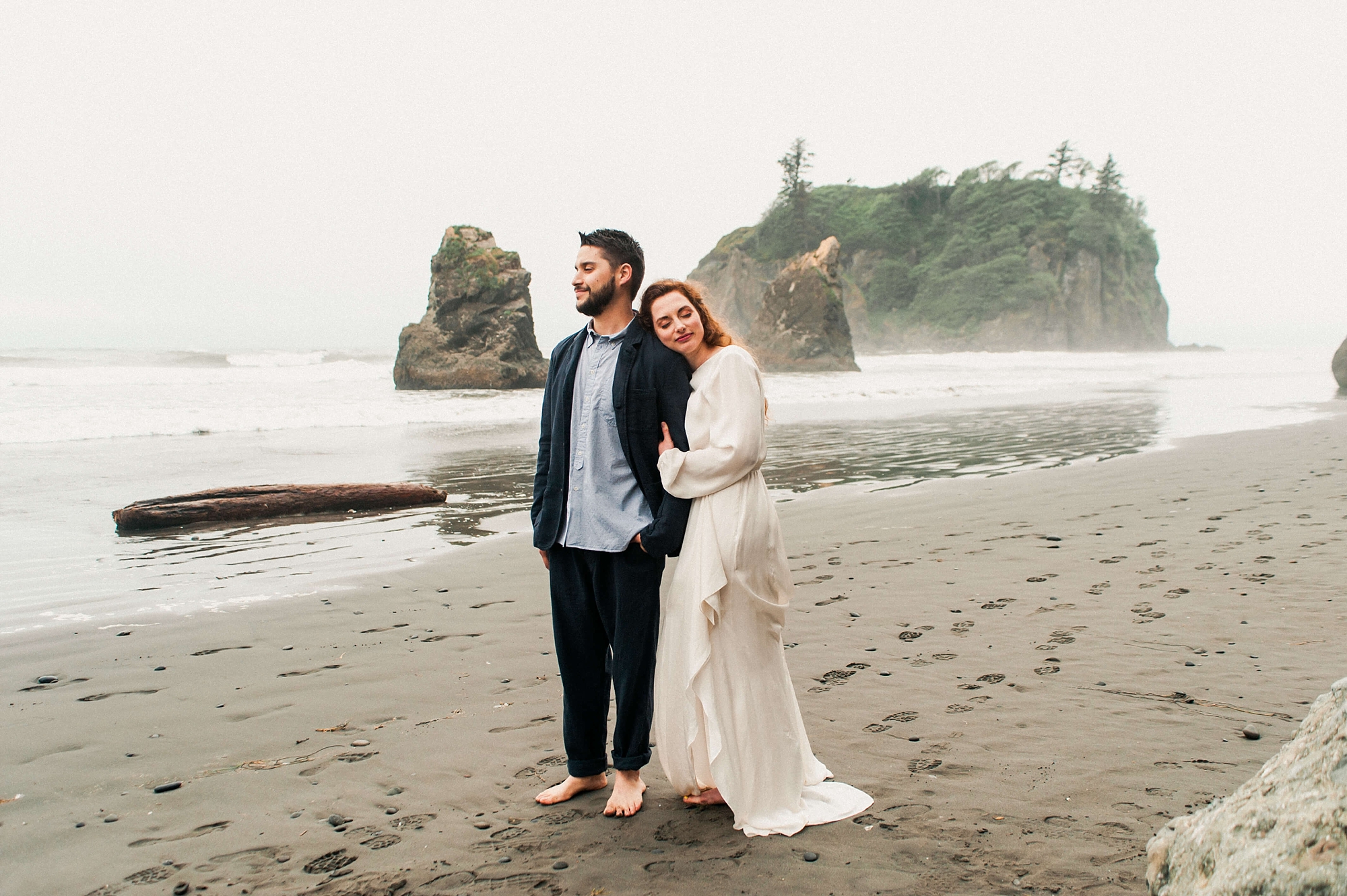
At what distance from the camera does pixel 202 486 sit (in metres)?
9.50

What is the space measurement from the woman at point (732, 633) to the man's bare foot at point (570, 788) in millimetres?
353

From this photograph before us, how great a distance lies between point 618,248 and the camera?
2.96 m

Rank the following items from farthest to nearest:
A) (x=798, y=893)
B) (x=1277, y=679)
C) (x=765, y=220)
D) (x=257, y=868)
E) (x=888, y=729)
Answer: (x=765, y=220) → (x=1277, y=679) → (x=888, y=729) → (x=257, y=868) → (x=798, y=893)

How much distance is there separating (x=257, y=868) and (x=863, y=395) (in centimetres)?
2292

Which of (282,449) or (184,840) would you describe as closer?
(184,840)

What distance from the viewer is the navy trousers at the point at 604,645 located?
2838 millimetres

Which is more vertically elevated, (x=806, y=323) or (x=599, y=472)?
(x=806, y=323)

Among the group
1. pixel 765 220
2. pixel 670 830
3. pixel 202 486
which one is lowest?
pixel 670 830

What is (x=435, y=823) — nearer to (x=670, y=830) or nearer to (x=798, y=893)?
(x=670, y=830)

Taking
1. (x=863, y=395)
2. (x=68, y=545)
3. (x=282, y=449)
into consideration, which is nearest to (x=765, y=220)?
(x=863, y=395)

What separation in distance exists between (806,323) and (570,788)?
39102 mm

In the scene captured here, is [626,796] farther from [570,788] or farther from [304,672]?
[304,672]

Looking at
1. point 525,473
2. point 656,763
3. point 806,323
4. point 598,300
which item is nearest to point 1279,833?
point 656,763

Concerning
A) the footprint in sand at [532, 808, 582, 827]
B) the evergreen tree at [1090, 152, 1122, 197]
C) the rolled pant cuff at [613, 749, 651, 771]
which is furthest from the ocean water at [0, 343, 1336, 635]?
the evergreen tree at [1090, 152, 1122, 197]
